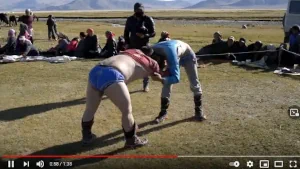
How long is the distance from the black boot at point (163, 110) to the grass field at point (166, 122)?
0.42 feet

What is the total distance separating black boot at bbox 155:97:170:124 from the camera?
7.03 m

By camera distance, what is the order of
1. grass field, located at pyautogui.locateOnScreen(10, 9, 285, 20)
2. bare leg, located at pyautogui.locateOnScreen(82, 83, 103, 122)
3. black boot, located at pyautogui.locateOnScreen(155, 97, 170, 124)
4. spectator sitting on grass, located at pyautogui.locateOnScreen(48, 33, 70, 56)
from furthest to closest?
grass field, located at pyautogui.locateOnScreen(10, 9, 285, 20) < spectator sitting on grass, located at pyautogui.locateOnScreen(48, 33, 70, 56) < black boot, located at pyautogui.locateOnScreen(155, 97, 170, 124) < bare leg, located at pyautogui.locateOnScreen(82, 83, 103, 122)

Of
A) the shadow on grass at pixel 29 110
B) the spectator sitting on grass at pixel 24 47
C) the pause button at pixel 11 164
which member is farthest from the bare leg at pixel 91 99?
the spectator sitting on grass at pixel 24 47

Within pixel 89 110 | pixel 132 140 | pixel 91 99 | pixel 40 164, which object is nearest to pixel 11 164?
pixel 40 164

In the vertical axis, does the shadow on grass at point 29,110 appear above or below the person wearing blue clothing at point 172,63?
below

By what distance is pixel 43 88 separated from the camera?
9.92 metres

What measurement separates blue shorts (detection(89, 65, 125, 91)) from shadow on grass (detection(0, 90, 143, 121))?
290 centimetres

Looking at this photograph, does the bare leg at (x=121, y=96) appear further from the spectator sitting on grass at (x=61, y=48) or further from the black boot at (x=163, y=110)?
the spectator sitting on grass at (x=61, y=48)

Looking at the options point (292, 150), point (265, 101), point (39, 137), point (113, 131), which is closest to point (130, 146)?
point (113, 131)

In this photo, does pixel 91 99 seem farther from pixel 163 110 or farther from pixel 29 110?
pixel 29 110

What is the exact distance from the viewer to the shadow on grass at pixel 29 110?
25.0ft

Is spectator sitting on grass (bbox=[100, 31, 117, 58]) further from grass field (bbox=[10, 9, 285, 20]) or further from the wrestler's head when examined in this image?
grass field (bbox=[10, 9, 285, 20])

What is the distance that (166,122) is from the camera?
282 inches

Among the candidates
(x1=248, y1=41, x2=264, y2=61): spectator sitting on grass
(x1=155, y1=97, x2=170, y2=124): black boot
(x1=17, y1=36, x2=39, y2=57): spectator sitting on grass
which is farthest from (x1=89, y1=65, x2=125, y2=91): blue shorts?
(x1=17, y1=36, x2=39, y2=57): spectator sitting on grass
